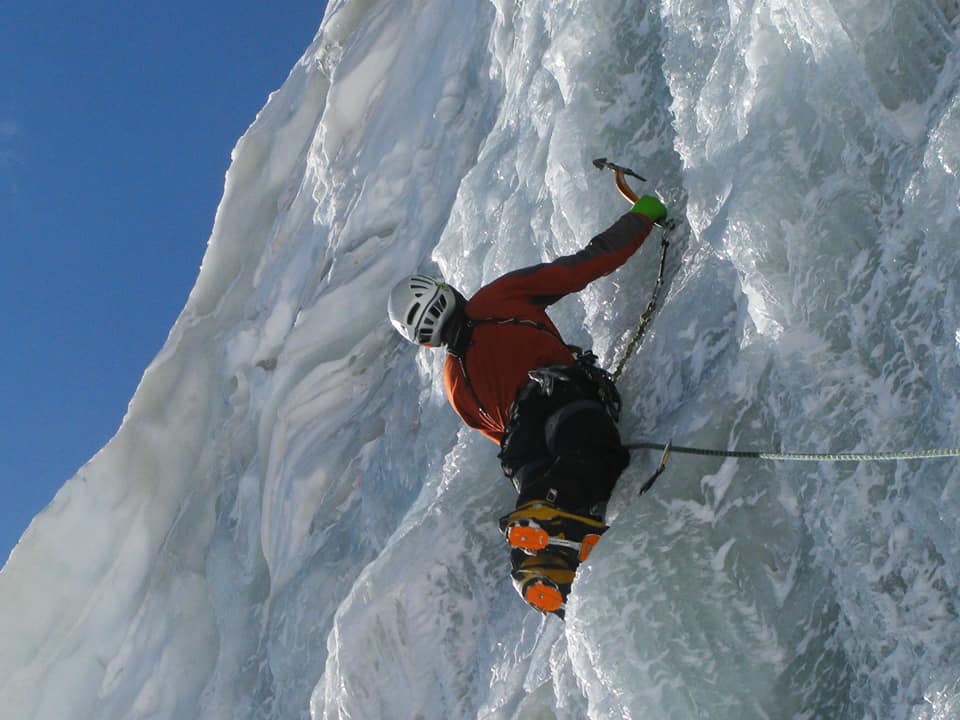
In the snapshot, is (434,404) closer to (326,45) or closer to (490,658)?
(490,658)

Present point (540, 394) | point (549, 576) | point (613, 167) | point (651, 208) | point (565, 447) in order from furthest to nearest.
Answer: point (613, 167) < point (651, 208) < point (540, 394) < point (565, 447) < point (549, 576)

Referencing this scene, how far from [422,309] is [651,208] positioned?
99cm

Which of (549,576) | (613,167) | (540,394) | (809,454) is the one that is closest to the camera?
(809,454)

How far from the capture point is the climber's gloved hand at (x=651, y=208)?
4762mm

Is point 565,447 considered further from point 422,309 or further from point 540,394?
point 422,309

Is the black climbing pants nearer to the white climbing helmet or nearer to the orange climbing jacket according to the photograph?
the orange climbing jacket

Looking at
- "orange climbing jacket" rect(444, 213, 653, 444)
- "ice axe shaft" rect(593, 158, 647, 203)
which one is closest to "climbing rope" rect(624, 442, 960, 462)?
"orange climbing jacket" rect(444, 213, 653, 444)

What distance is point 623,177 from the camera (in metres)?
4.97

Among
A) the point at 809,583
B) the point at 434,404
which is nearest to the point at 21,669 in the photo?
the point at 434,404

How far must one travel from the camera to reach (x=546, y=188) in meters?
5.73

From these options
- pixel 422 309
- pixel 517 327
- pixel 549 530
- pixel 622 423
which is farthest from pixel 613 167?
pixel 549 530

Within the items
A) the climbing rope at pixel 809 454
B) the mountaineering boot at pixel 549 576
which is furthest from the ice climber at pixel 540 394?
the climbing rope at pixel 809 454

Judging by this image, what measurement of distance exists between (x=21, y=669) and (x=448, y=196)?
5.47 metres

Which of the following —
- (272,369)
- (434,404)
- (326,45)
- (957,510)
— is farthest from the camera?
(326,45)
